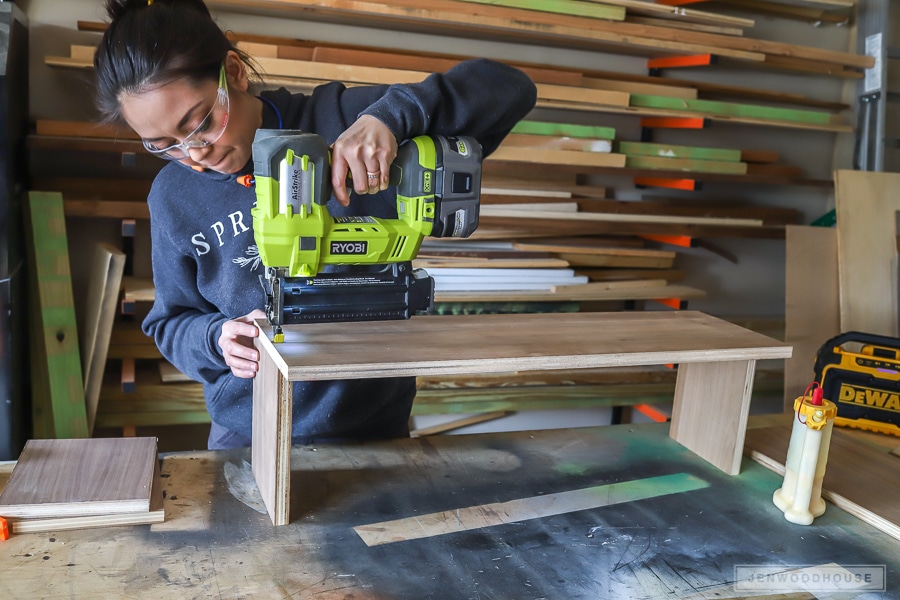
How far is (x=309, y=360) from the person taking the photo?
143cm

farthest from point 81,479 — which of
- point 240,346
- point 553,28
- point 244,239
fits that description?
point 553,28

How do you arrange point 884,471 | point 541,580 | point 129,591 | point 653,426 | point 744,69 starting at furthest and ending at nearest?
point 744,69
point 653,426
point 884,471
point 541,580
point 129,591

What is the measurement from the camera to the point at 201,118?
5.11 feet

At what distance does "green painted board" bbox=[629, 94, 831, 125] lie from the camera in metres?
3.25

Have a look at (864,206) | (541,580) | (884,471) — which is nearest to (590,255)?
(864,206)

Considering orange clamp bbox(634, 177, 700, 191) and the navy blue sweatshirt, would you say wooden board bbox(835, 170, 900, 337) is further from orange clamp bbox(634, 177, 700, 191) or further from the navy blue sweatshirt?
the navy blue sweatshirt

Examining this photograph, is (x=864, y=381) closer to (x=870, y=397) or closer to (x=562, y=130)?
(x=870, y=397)

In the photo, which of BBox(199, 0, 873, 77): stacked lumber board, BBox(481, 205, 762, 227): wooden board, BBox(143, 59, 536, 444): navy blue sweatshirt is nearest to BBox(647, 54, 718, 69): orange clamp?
BBox(199, 0, 873, 77): stacked lumber board

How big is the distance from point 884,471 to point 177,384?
2354mm

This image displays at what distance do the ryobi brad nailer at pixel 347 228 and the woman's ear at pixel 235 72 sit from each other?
1.20 feet

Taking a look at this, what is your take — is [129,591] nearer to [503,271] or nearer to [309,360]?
[309,360]

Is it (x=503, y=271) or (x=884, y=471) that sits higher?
(x=503, y=271)

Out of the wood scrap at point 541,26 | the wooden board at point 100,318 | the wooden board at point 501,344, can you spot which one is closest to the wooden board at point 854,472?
the wooden board at point 501,344

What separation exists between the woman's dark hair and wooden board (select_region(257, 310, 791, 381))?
524 millimetres
